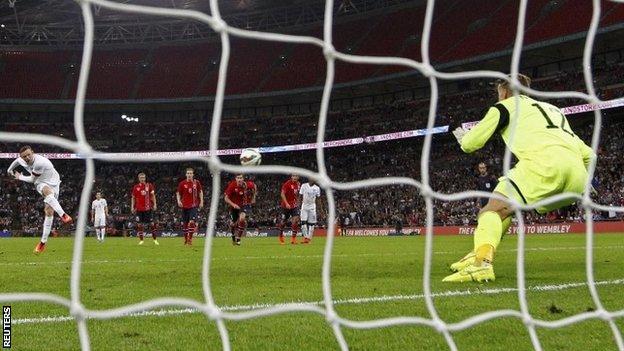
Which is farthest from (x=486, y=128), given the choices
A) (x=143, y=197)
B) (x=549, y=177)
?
(x=143, y=197)

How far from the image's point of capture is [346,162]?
3684cm

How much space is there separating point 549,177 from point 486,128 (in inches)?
23.1

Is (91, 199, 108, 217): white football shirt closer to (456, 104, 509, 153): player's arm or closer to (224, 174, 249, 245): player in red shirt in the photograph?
(224, 174, 249, 245): player in red shirt

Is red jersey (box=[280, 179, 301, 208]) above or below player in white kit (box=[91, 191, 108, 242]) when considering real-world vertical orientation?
above

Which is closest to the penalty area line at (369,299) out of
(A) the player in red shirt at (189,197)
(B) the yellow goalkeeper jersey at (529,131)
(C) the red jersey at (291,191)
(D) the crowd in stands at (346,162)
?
(B) the yellow goalkeeper jersey at (529,131)

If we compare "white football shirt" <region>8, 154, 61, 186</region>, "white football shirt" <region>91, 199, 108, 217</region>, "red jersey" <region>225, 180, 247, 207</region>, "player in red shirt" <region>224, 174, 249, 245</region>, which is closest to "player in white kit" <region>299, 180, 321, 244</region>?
"player in red shirt" <region>224, 174, 249, 245</region>

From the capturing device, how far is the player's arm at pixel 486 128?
4.97m

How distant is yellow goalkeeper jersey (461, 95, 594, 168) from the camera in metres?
5.00

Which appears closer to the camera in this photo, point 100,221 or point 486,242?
point 486,242

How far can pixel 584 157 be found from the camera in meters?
5.27

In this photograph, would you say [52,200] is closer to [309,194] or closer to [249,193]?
[249,193]

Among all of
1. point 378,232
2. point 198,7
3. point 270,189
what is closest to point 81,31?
point 198,7

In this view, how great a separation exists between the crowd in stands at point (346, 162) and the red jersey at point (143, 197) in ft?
37.6

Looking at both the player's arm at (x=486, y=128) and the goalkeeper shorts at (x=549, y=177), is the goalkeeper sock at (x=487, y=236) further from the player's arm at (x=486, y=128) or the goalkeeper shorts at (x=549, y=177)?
the player's arm at (x=486, y=128)
